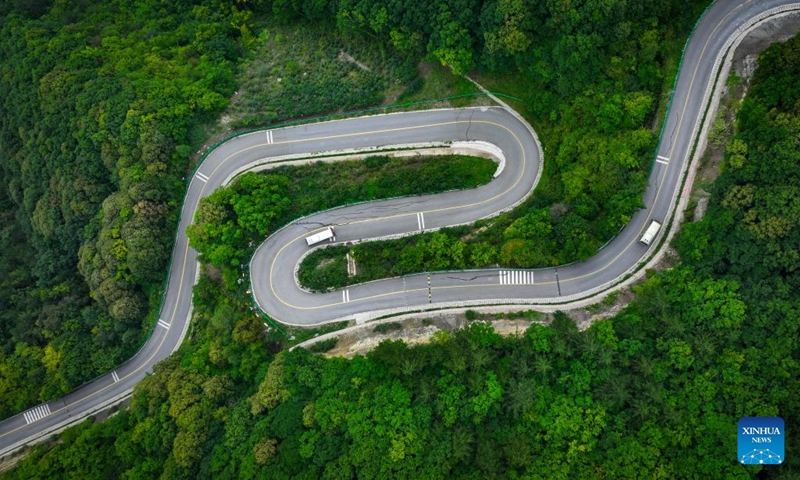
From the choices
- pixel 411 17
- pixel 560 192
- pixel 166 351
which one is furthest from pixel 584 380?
pixel 166 351

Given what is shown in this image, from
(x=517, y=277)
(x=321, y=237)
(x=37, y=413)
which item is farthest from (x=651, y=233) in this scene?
(x=37, y=413)

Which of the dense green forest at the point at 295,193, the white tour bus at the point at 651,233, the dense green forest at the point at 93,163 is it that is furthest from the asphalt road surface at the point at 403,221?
the dense green forest at the point at 93,163

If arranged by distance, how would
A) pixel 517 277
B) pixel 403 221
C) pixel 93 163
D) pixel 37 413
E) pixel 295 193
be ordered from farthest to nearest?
pixel 93 163, pixel 37 413, pixel 295 193, pixel 403 221, pixel 517 277

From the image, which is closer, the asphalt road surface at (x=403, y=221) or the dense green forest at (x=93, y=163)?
the asphalt road surface at (x=403, y=221)

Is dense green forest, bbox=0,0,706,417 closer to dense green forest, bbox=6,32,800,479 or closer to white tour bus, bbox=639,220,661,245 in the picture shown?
white tour bus, bbox=639,220,661,245

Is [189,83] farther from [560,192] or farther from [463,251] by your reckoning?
[560,192]

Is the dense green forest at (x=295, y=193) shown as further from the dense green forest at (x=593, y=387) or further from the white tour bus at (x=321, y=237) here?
the dense green forest at (x=593, y=387)

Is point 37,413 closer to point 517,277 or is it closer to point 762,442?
point 517,277
